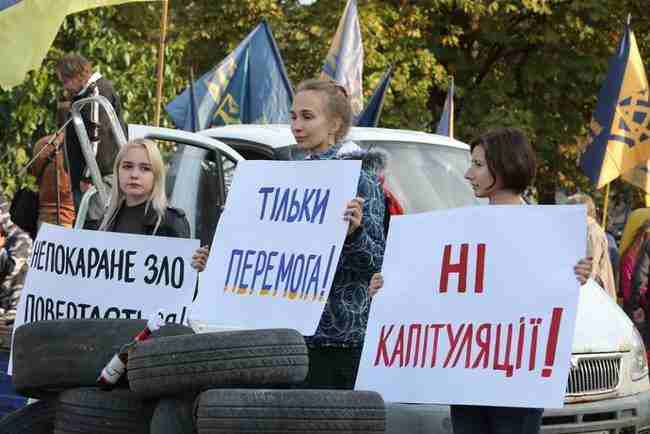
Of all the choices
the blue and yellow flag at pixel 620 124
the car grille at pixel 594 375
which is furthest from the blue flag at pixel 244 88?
the car grille at pixel 594 375

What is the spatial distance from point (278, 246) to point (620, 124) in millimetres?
10428

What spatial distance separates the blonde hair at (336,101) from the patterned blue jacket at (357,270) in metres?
0.13

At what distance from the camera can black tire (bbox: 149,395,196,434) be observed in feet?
18.1

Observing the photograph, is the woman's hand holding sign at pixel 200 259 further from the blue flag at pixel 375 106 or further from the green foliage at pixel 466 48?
the green foliage at pixel 466 48

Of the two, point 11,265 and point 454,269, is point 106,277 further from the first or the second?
point 454,269

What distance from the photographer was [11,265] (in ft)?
26.4

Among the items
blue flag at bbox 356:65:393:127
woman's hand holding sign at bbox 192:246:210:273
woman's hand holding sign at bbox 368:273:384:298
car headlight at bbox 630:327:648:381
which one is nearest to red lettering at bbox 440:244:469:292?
woman's hand holding sign at bbox 368:273:384:298

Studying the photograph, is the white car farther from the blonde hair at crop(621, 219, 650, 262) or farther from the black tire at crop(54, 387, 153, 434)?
the blonde hair at crop(621, 219, 650, 262)

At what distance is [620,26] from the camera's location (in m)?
25.7

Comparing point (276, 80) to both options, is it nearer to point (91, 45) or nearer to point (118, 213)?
point (91, 45)

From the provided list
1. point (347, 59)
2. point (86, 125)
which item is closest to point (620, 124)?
point (347, 59)

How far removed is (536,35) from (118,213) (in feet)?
62.4

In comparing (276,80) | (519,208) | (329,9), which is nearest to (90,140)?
(519,208)

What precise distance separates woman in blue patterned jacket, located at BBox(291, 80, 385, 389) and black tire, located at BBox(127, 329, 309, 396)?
9.8 inches
